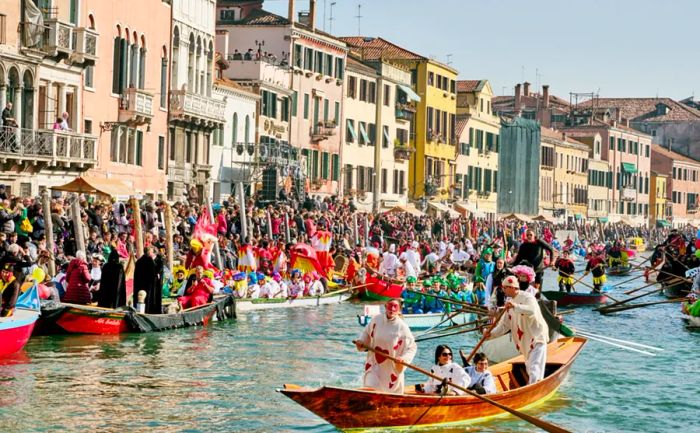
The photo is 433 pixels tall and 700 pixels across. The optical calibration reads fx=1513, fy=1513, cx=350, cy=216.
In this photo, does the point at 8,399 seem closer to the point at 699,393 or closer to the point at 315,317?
the point at 699,393

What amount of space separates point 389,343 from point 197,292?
14.1m

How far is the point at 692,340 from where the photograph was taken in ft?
111

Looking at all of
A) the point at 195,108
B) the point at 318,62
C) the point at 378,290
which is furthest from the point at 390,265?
the point at 318,62

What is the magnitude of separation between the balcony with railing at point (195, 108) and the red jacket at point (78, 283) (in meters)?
21.6

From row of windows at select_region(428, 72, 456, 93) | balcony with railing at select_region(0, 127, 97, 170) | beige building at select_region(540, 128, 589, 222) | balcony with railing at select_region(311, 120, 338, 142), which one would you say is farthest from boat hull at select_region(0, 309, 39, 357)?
beige building at select_region(540, 128, 589, 222)

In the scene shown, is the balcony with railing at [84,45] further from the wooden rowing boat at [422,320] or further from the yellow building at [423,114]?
the yellow building at [423,114]

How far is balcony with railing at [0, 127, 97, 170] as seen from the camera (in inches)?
1464

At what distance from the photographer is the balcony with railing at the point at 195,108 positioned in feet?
166

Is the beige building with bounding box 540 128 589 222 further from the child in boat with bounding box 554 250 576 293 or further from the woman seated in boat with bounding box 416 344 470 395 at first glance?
the woman seated in boat with bounding box 416 344 470 395

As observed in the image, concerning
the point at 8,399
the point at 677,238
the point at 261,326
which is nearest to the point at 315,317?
the point at 261,326

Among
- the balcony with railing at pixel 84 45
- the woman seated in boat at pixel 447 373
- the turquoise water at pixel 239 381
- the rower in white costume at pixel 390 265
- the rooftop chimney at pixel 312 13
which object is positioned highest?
the rooftop chimney at pixel 312 13

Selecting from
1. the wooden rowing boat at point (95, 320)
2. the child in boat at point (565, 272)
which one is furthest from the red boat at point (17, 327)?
the child in boat at point (565, 272)

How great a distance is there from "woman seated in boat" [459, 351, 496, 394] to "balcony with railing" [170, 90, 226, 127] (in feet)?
104

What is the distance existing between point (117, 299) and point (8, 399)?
311 inches
